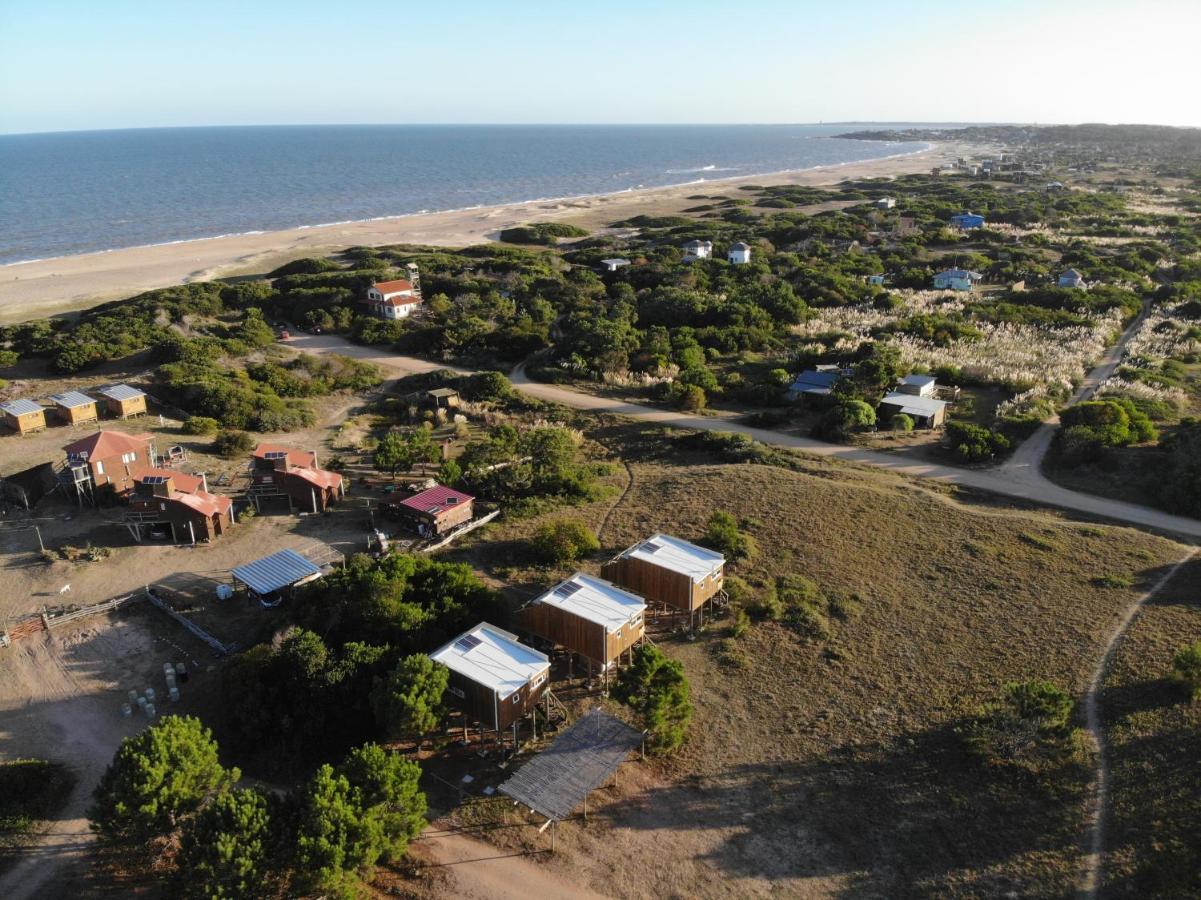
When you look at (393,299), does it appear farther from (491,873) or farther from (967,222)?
(967,222)

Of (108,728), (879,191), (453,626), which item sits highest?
(879,191)

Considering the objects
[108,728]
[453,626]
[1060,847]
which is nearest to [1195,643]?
[1060,847]

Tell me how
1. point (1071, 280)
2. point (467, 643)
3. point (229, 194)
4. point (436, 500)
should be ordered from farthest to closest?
point (229, 194) < point (1071, 280) < point (436, 500) < point (467, 643)

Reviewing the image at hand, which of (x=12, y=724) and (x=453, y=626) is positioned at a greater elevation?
(x=453, y=626)

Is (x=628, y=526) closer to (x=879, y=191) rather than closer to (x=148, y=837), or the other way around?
(x=148, y=837)

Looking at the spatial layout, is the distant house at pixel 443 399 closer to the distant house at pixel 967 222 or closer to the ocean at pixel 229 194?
the ocean at pixel 229 194

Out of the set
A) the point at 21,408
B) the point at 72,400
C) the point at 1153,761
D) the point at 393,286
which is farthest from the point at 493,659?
the point at 393,286

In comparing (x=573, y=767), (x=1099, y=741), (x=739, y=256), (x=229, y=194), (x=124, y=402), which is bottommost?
(x=1099, y=741)
